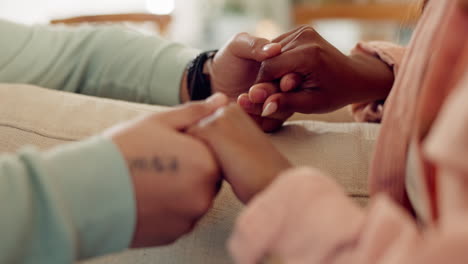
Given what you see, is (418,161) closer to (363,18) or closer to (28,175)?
(28,175)

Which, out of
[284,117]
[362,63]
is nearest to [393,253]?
[284,117]

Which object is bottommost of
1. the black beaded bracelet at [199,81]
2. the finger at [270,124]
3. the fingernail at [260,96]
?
the black beaded bracelet at [199,81]

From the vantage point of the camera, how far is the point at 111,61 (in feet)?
3.04

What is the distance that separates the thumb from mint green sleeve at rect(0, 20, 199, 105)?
0.40 meters

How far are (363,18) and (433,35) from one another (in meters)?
2.66

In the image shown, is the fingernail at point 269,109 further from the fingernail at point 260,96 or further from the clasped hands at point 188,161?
the clasped hands at point 188,161

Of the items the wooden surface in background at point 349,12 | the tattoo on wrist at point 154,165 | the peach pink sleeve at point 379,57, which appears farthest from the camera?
the wooden surface in background at point 349,12

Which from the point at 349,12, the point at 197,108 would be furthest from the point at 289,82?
the point at 349,12

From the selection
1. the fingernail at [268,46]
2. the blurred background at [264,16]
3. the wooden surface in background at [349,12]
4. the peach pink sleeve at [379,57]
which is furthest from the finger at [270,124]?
the wooden surface in background at [349,12]

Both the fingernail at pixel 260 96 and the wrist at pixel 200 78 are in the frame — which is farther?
the wrist at pixel 200 78

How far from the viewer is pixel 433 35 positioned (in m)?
0.41

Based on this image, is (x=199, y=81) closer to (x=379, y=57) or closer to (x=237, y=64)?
(x=237, y=64)

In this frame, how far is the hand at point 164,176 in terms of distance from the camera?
0.40 m

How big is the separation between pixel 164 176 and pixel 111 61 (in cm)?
58
